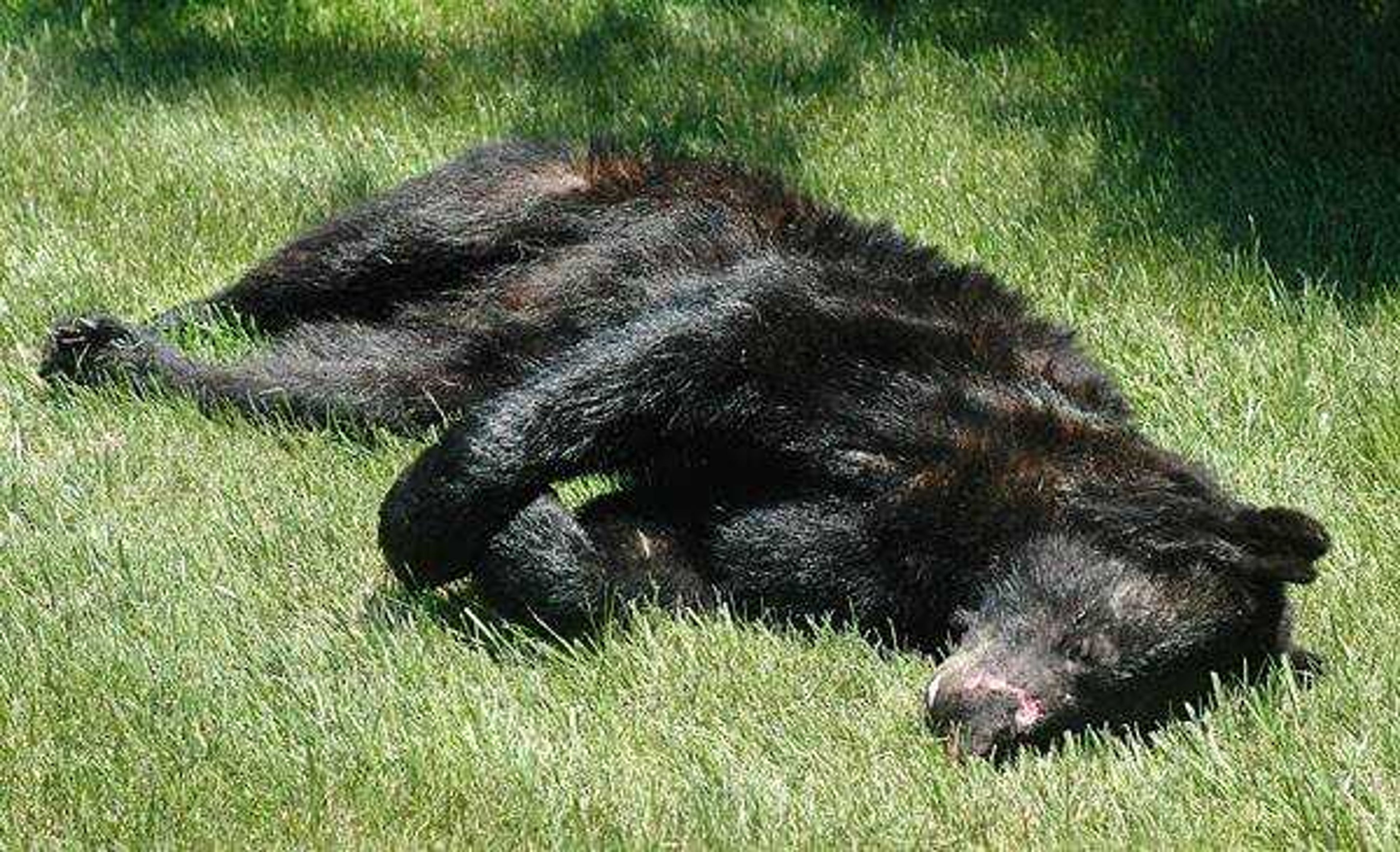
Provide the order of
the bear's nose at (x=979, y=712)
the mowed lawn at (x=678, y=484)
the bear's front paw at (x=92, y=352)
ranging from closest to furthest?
the mowed lawn at (x=678, y=484)
the bear's nose at (x=979, y=712)
the bear's front paw at (x=92, y=352)

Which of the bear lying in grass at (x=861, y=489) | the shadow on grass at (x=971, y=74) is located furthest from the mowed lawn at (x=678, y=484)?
the bear lying in grass at (x=861, y=489)

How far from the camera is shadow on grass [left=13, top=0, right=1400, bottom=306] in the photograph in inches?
322

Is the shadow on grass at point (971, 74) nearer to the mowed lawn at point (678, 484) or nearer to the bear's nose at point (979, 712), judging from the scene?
the mowed lawn at point (678, 484)

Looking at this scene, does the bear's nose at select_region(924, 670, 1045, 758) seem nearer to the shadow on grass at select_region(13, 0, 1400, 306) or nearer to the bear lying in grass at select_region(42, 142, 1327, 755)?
the bear lying in grass at select_region(42, 142, 1327, 755)

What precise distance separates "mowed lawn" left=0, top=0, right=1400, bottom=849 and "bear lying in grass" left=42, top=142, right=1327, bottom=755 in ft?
0.47

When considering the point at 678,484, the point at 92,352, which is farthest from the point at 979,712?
the point at 92,352

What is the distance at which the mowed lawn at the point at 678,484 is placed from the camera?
4.05 metres

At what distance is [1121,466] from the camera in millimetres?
4969

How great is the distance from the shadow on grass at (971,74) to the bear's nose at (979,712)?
11.7ft

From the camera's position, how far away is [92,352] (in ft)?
20.4

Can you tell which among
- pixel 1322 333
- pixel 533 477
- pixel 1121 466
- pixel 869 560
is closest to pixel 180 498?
pixel 533 477

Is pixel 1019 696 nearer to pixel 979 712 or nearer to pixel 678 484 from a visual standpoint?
pixel 979 712

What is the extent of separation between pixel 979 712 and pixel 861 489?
0.77 metres

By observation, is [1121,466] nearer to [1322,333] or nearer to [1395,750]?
[1395,750]
